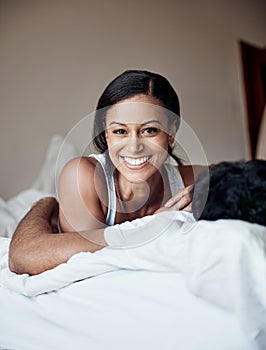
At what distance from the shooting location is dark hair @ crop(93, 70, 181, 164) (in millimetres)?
620

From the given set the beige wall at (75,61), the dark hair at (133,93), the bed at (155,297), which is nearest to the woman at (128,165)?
the dark hair at (133,93)

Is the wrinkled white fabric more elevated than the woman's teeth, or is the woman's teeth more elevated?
the woman's teeth

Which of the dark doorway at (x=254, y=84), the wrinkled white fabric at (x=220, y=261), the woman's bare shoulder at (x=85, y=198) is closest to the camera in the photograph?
the wrinkled white fabric at (x=220, y=261)

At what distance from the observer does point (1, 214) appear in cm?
112

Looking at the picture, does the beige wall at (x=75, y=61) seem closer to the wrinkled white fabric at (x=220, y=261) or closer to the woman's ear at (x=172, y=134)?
the woman's ear at (x=172, y=134)

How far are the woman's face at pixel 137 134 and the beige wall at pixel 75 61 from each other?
686mm

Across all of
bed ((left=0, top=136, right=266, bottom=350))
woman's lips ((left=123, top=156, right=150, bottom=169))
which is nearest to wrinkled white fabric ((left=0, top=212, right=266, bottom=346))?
bed ((left=0, top=136, right=266, bottom=350))

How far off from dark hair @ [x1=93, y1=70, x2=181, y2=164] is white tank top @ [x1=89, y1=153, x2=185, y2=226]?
0.07ft

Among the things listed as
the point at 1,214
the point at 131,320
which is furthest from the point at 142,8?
the point at 131,320

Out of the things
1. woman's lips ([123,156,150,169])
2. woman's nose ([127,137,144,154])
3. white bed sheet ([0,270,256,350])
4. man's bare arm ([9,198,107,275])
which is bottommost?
white bed sheet ([0,270,256,350])

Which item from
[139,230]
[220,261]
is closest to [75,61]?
[139,230]

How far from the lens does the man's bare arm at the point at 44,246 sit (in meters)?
0.65

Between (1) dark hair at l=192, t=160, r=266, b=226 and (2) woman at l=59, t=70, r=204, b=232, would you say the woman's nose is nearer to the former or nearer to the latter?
(2) woman at l=59, t=70, r=204, b=232

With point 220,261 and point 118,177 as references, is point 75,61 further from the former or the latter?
point 220,261
